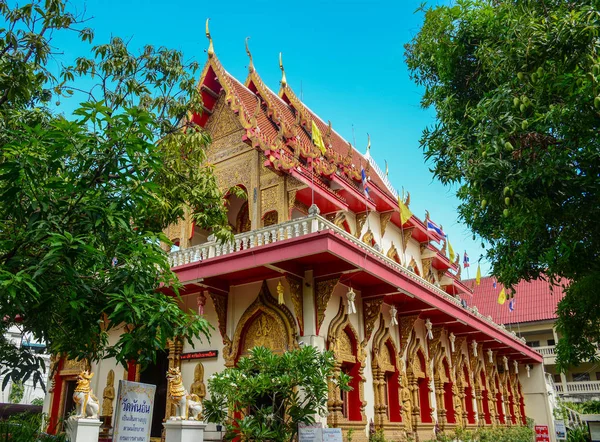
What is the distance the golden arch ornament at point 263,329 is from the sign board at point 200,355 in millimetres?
291

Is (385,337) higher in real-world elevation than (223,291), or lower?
lower

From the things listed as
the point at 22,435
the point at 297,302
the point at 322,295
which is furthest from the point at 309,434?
the point at 22,435

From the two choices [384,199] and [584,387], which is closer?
[384,199]

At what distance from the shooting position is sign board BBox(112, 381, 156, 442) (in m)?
4.77

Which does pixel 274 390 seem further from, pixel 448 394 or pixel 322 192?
pixel 448 394

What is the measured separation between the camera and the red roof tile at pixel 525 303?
93.9 feet

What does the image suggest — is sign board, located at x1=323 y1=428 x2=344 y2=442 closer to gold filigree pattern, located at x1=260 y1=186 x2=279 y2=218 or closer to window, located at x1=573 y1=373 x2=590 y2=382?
gold filigree pattern, located at x1=260 y1=186 x2=279 y2=218

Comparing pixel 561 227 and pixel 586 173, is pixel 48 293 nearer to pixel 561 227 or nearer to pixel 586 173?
pixel 586 173

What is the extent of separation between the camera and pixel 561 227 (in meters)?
7.80

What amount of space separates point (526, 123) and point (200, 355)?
27.3 feet

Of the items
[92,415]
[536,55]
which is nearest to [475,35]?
[536,55]

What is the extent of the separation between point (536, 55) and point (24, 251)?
5657 millimetres

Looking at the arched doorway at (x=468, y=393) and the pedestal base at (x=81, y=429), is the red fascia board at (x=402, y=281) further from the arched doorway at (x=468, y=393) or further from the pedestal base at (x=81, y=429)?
the pedestal base at (x=81, y=429)

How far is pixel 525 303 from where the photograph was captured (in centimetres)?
2986
